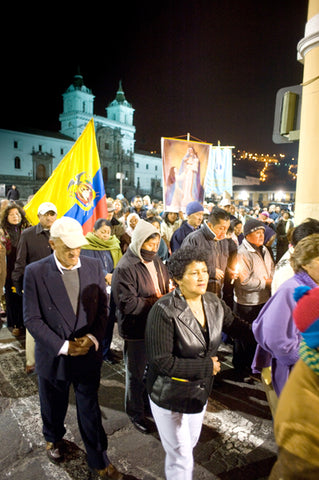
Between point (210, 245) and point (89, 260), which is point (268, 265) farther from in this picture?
point (89, 260)

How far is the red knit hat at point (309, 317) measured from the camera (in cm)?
128

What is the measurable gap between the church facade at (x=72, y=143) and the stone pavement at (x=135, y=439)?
4569 cm

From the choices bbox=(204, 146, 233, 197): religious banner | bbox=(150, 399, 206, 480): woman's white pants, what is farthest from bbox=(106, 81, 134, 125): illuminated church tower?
Answer: bbox=(150, 399, 206, 480): woman's white pants

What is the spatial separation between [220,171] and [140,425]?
10499 mm

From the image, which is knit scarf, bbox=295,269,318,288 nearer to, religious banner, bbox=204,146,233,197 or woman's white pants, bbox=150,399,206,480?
woman's white pants, bbox=150,399,206,480

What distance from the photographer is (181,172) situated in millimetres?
7918

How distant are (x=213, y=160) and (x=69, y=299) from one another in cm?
1079

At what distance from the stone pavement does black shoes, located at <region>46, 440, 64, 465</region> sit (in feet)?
0.17

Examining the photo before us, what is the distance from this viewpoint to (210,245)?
488 centimetres

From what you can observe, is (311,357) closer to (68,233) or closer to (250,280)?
(68,233)

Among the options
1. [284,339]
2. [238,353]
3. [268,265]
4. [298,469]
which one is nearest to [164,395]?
[284,339]

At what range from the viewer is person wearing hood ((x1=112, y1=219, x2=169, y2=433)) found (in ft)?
10.8

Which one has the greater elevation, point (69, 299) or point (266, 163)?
point (266, 163)

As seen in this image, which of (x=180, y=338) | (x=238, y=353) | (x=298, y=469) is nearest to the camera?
(x=298, y=469)
